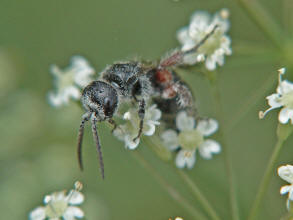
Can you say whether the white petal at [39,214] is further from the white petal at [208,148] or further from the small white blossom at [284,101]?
the small white blossom at [284,101]

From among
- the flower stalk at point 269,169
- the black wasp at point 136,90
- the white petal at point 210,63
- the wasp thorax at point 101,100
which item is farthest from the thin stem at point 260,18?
the wasp thorax at point 101,100

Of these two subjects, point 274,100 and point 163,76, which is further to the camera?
point 163,76

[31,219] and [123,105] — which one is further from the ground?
[123,105]

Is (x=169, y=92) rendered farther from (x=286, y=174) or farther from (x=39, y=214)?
(x=39, y=214)

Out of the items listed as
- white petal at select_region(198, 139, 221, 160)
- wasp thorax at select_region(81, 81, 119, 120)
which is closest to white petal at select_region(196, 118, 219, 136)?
white petal at select_region(198, 139, 221, 160)

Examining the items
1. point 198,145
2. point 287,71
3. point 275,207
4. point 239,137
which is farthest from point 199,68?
point 239,137

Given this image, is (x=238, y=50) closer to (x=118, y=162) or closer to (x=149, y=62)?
(x=149, y=62)

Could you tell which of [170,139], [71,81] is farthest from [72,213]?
[71,81]
